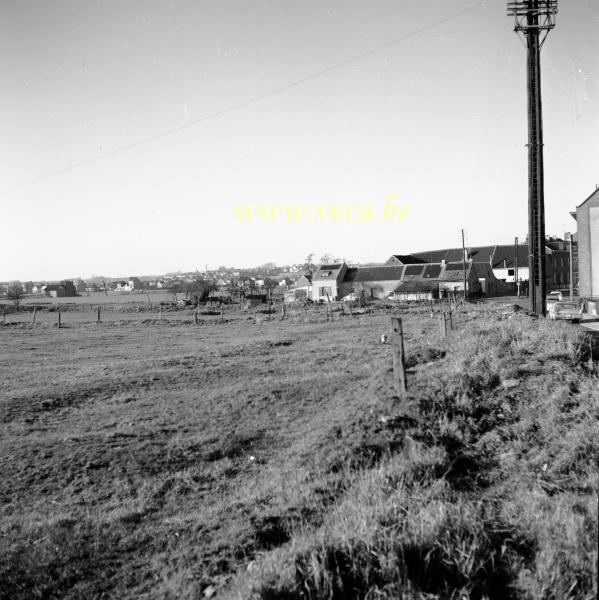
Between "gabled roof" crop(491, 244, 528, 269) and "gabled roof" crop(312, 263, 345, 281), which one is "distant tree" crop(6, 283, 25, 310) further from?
"gabled roof" crop(491, 244, 528, 269)

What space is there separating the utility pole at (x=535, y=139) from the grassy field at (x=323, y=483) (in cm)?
986

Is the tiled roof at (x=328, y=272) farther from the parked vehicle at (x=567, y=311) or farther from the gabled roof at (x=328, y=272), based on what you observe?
the parked vehicle at (x=567, y=311)

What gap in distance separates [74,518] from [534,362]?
754 cm

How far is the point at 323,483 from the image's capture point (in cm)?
566

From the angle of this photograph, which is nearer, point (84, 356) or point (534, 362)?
point (534, 362)

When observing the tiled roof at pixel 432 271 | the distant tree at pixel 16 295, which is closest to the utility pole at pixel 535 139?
the tiled roof at pixel 432 271

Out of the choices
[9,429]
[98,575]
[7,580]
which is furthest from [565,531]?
[9,429]

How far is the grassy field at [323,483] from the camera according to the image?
12.3 feet

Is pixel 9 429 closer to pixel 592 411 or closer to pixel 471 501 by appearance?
pixel 471 501

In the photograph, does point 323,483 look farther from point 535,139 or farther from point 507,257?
point 507,257

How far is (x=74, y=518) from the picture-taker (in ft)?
18.2

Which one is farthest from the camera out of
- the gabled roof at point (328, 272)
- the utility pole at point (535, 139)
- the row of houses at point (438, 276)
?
the gabled roof at point (328, 272)

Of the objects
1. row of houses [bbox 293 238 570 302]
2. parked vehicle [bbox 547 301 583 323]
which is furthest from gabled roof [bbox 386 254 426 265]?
parked vehicle [bbox 547 301 583 323]

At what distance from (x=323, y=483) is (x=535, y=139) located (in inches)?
775
